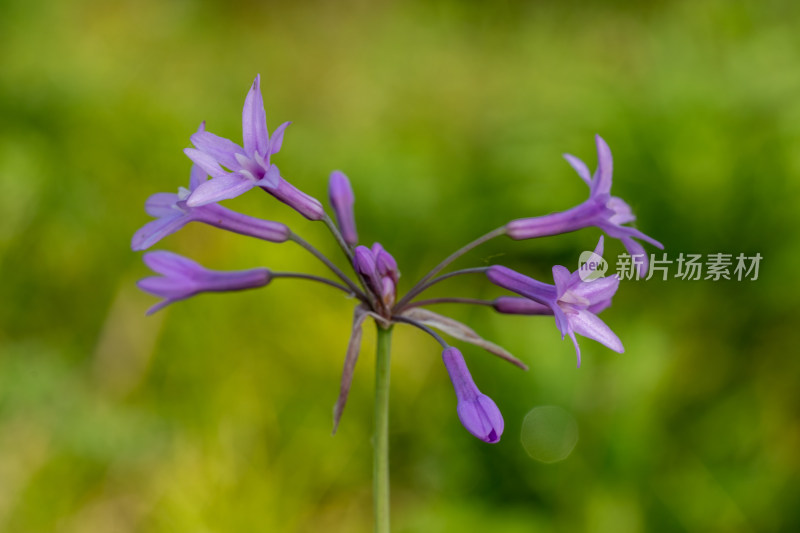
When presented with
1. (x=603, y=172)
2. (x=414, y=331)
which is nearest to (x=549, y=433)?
(x=414, y=331)

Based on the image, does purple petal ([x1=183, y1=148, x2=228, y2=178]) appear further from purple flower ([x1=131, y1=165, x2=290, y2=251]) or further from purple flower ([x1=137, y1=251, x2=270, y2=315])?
purple flower ([x1=137, y1=251, x2=270, y2=315])

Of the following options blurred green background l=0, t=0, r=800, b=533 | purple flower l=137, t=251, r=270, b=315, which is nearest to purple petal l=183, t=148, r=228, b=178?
purple flower l=137, t=251, r=270, b=315

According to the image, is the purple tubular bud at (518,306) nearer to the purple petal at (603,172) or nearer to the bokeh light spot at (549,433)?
the purple petal at (603,172)

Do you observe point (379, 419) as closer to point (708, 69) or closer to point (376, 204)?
point (376, 204)

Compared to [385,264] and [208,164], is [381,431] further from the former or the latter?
[208,164]

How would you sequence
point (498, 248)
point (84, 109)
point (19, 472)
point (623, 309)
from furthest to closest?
point (84, 109) < point (498, 248) < point (623, 309) < point (19, 472)

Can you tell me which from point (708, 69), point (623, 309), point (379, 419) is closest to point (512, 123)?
point (708, 69)
